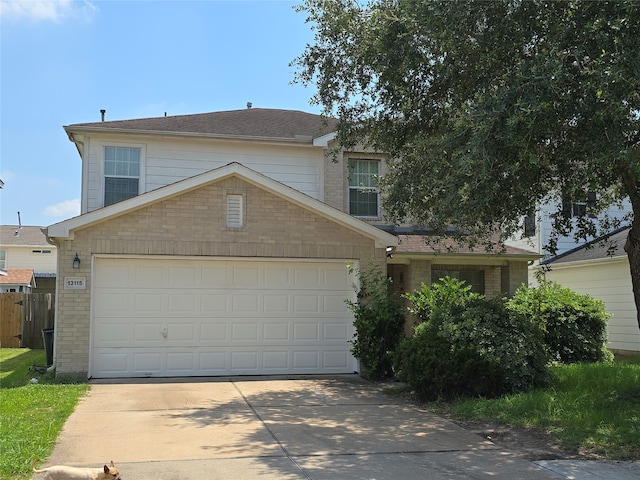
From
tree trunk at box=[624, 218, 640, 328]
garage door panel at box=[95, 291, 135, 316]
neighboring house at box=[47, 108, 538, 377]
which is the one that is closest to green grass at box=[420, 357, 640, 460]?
tree trunk at box=[624, 218, 640, 328]

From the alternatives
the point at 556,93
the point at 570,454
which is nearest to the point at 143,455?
the point at 570,454

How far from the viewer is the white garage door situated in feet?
42.4

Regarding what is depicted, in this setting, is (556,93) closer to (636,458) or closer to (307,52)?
(636,458)

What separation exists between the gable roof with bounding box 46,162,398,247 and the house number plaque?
836 mm

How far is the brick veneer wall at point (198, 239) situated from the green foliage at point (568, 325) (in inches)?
148

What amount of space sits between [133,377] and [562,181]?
9.03m

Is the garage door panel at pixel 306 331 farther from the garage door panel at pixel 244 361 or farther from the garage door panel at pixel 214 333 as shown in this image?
the garage door panel at pixel 214 333

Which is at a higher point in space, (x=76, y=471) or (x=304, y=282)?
(x=304, y=282)

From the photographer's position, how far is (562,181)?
10344 millimetres

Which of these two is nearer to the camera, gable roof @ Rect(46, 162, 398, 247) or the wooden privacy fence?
gable roof @ Rect(46, 162, 398, 247)

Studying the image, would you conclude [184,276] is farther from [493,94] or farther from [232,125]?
[493,94]

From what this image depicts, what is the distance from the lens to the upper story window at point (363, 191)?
17.7 m

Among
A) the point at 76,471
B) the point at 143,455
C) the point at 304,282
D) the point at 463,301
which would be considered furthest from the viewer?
the point at 304,282

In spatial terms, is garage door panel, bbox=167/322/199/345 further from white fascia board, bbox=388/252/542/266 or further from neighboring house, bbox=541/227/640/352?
neighboring house, bbox=541/227/640/352
